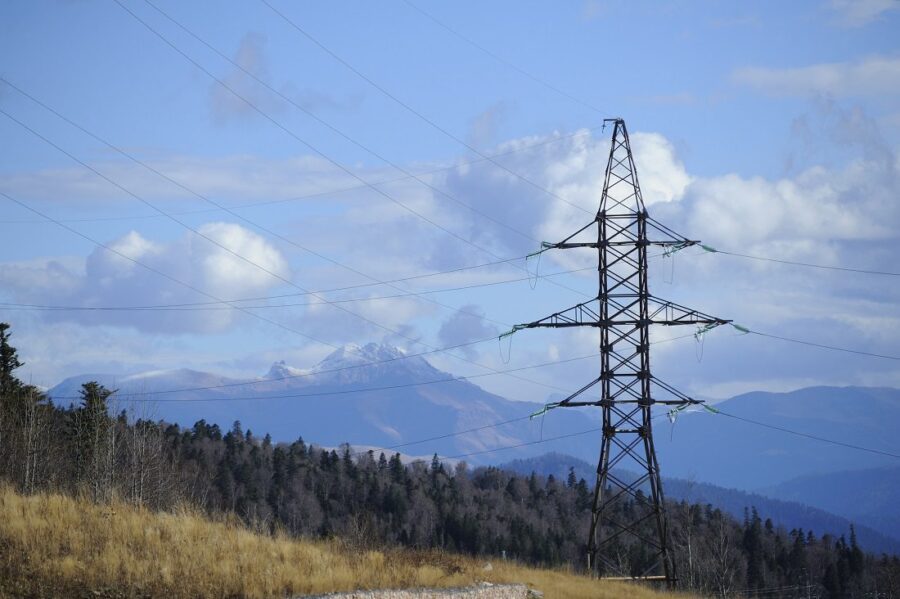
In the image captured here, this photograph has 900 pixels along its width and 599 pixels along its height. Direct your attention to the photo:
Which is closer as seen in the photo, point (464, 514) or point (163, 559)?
point (163, 559)

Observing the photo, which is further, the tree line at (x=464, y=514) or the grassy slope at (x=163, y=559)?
the tree line at (x=464, y=514)

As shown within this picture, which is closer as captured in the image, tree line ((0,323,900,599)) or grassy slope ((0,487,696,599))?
grassy slope ((0,487,696,599))

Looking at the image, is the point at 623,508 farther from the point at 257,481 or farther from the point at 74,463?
the point at 74,463

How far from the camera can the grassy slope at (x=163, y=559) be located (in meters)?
23.5

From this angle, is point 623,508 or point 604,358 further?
point 623,508

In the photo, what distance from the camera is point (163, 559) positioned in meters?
25.4

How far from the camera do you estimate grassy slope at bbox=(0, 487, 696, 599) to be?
2348 cm

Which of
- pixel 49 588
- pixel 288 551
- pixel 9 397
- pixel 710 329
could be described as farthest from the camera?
pixel 9 397

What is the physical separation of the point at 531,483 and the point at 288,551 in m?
173

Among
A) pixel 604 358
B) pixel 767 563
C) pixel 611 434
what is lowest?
pixel 767 563

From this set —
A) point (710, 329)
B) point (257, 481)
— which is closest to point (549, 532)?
point (257, 481)

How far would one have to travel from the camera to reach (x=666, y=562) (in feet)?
139

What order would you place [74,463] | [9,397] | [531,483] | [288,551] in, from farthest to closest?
[531,483] < [74,463] < [9,397] < [288,551]

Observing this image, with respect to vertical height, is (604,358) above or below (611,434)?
above
